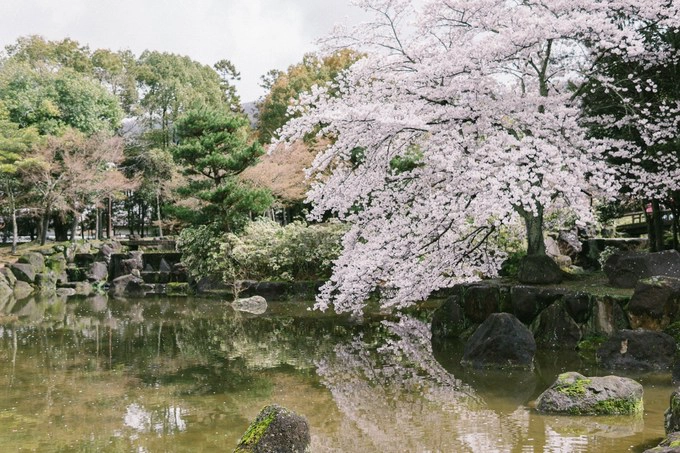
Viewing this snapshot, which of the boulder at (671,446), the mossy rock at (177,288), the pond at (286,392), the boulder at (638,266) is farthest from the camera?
the mossy rock at (177,288)

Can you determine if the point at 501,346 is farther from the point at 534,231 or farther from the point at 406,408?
the point at 534,231

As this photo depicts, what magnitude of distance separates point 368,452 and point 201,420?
7.33 feet

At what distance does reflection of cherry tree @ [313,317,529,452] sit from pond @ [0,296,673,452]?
2cm

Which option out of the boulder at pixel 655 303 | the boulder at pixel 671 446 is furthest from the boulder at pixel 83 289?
the boulder at pixel 671 446

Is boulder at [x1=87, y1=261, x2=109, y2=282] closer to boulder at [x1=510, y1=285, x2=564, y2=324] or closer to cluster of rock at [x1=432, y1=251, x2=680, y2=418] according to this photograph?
cluster of rock at [x1=432, y1=251, x2=680, y2=418]

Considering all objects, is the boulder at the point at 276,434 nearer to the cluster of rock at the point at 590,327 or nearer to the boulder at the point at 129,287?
the cluster of rock at the point at 590,327

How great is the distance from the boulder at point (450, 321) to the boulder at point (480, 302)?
0.21 m

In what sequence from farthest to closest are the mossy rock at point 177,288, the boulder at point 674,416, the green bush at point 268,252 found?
1. the mossy rock at point 177,288
2. the green bush at point 268,252
3. the boulder at point 674,416

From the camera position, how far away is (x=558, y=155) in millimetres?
9336

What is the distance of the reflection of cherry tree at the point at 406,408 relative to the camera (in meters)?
6.40

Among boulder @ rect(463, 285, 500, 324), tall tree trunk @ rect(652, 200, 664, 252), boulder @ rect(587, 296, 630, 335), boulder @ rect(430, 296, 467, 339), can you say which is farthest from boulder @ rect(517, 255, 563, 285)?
tall tree trunk @ rect(652, 200, 664, 252)

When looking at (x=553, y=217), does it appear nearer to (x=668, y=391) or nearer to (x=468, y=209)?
(x=468, y=209)

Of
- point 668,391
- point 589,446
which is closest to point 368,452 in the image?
point 589,446

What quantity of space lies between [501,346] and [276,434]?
16.3ft
